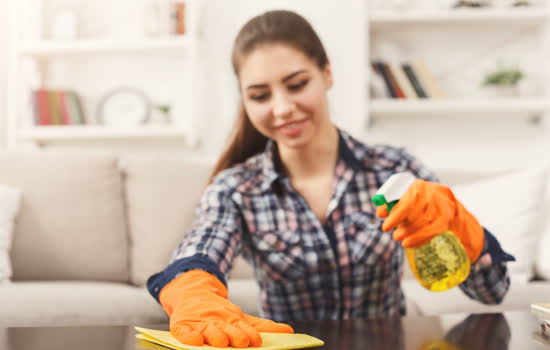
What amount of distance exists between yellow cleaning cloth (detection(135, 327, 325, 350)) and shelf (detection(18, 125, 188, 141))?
1981mm

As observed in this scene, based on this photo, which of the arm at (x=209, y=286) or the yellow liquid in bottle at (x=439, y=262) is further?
the yellow liquid in bottle at (x=439, y=262)

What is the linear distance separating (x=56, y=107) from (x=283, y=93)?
1.93 meters

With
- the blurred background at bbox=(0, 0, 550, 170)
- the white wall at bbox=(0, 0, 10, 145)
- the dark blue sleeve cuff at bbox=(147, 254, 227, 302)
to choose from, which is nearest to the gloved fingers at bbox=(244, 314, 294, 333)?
the dark blue sleeve cuff at bbox=(147, 254, 227, 302)

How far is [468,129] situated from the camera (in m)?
2.69

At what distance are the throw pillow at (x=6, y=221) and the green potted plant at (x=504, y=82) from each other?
206 cm

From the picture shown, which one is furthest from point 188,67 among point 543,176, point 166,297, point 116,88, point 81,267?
point 166,297

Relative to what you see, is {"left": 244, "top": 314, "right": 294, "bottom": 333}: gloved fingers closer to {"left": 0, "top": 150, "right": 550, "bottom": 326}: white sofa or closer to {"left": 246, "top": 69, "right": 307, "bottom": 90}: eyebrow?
{"left": 246, "top": 69, "right": 307, "bottom": 90}: eyebrow

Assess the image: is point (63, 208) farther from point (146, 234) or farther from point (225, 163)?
point (225, 163)

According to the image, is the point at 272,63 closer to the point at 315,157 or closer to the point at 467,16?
the point at 315,157

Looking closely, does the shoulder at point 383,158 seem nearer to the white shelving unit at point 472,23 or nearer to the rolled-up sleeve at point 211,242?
the rolled-up sleeve at point 211,242

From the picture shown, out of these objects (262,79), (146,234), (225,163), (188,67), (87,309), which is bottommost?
(87,309)

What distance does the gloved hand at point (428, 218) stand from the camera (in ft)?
2.30

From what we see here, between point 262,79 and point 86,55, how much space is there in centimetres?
200

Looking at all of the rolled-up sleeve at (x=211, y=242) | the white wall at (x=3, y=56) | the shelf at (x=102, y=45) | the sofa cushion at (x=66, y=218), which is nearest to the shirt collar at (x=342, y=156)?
the rolled-up sleeve at (x=211, y=242)
